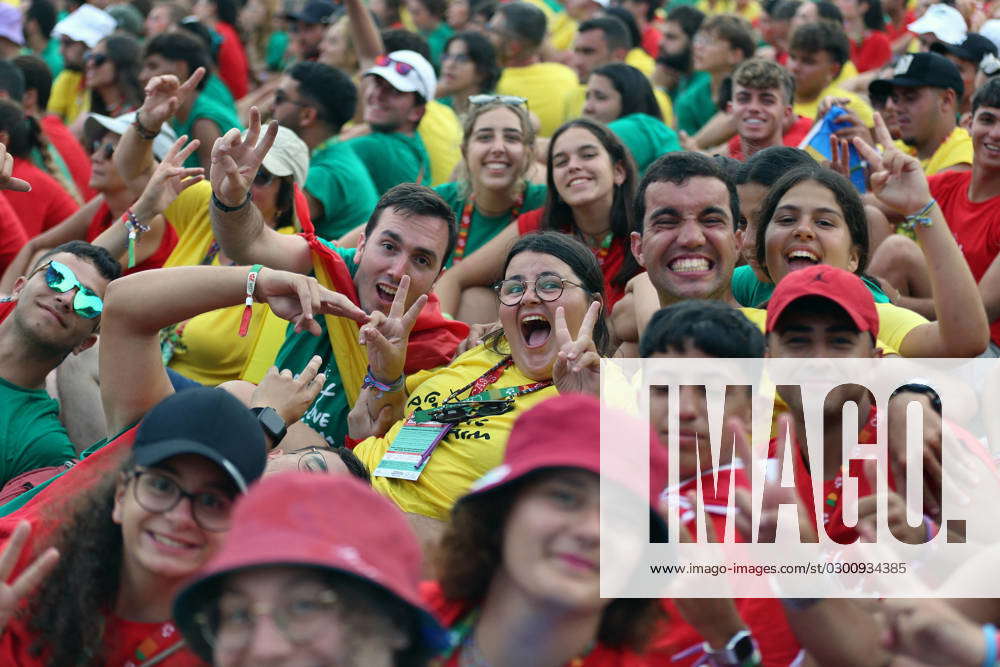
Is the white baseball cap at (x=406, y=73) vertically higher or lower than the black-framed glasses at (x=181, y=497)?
lower

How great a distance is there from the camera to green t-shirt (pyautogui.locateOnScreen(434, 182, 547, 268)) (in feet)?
19.7

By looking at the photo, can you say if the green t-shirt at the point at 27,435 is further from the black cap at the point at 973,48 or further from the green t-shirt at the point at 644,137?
the black cap at the point at 973,48

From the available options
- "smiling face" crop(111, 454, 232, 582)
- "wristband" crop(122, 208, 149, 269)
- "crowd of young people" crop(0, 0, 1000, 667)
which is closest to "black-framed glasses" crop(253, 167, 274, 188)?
"crowd of young people" crop(0, 0, 1000, 667)

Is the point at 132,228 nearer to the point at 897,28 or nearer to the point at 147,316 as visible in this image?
the point at 147,316

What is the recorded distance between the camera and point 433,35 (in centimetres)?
1105

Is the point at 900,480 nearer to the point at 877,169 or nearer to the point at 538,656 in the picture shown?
the point at 538,656

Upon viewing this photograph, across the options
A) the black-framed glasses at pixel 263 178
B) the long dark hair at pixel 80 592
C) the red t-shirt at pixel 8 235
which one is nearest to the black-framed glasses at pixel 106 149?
the red t-shirt at pixel 8 235

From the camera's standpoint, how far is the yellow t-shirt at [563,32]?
1109cm

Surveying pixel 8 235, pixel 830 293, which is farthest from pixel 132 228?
pixel 830 293

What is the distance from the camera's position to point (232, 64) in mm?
10789

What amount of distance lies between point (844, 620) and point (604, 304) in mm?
2164

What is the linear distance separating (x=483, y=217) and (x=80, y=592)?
3542mm

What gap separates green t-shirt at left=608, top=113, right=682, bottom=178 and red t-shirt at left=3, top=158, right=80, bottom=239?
3.09m

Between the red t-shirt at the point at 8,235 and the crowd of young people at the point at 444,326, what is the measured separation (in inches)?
0.6
